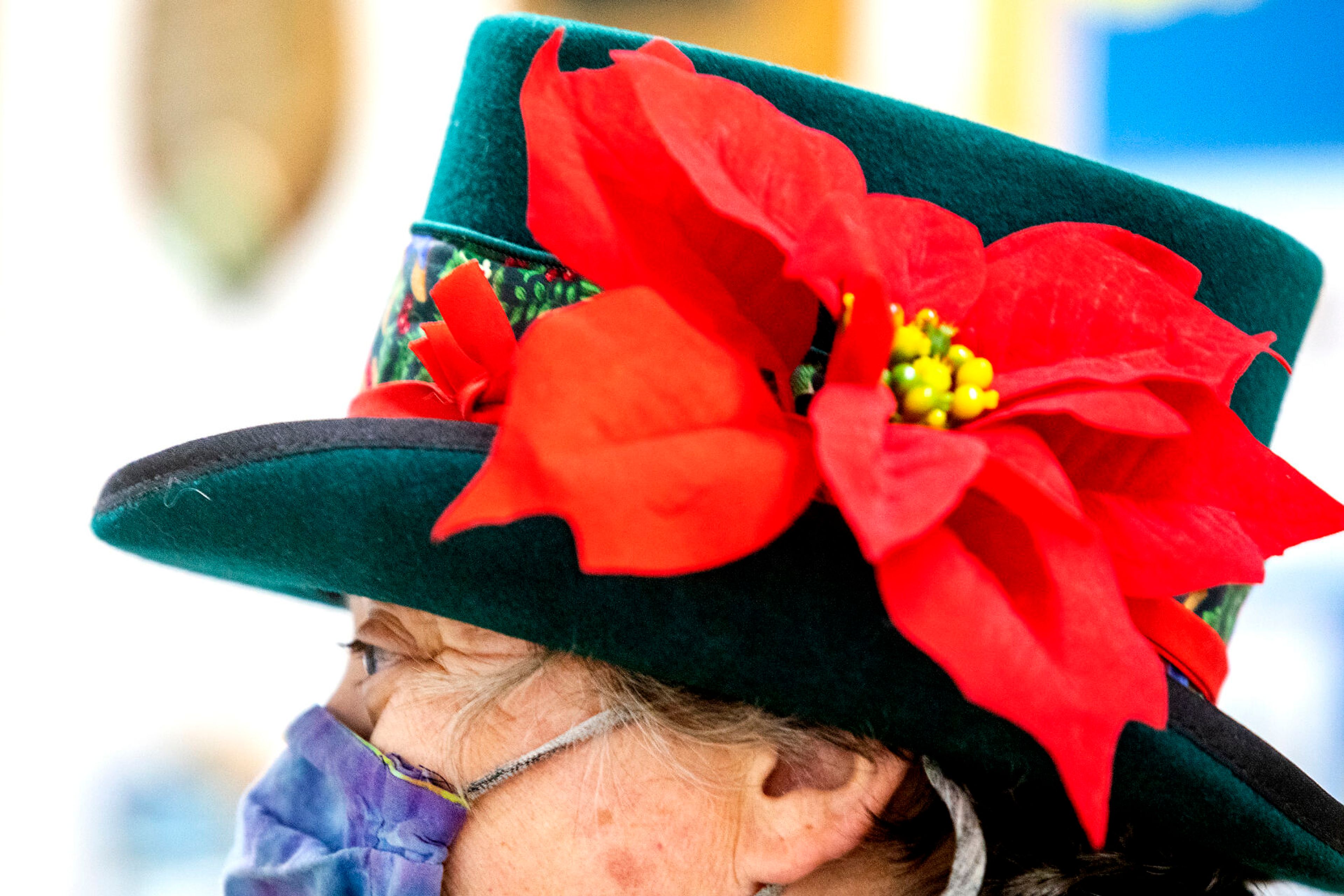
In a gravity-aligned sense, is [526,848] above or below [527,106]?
below

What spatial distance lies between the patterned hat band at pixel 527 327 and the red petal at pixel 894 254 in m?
0.10

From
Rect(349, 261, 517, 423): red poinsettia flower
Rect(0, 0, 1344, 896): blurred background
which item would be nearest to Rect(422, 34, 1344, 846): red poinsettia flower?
Rect(349, 261, 517, 423): red poinsettia flower

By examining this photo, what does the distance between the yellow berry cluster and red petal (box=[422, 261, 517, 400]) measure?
0.83 ft

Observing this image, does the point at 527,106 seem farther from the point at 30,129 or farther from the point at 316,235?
the point at 30,129

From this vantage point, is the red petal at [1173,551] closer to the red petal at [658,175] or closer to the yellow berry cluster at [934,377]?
the yellow berry cluster at [934,377]

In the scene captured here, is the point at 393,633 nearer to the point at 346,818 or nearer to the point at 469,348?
the point at 346,818

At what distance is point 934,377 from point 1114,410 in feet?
0.30

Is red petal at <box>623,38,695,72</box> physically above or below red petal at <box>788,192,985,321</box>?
above

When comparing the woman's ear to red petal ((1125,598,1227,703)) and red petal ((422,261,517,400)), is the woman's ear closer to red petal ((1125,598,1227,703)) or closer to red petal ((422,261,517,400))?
red petal ((1125,598,1227,703))

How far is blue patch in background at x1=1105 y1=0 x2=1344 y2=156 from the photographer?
225 centimetres

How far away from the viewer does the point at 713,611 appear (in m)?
0.66

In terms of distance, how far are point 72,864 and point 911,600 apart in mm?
2879

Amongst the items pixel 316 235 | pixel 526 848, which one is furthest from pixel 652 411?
pixel 316 235

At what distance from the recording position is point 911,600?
515 millimetres
